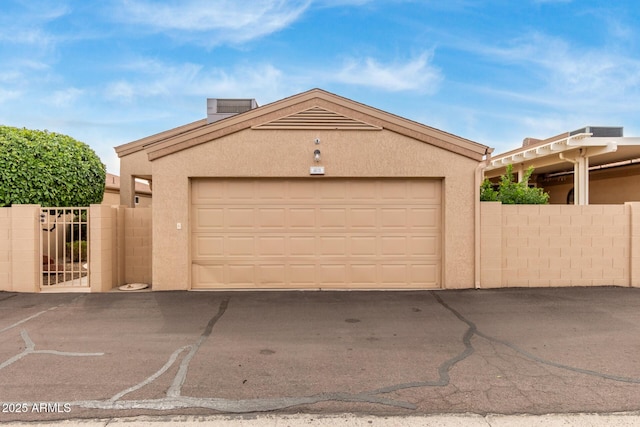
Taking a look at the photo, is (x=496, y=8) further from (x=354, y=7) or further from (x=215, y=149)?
(x=215, y=149)

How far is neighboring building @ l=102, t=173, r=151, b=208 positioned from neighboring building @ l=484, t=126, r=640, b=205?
17427mm

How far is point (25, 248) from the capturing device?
7.73 m

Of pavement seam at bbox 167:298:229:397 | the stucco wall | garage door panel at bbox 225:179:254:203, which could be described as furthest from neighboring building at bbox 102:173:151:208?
pavement seam at bbox 167:298:229:397

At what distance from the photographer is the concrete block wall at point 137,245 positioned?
859 centimetres

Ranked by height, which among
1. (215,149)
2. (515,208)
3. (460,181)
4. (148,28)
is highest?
(148,28)

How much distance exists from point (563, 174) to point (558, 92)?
421cm

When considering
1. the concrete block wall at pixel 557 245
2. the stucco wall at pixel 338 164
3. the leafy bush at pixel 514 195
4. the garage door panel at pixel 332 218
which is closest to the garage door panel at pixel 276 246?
the garage door panel at pixel 332 218

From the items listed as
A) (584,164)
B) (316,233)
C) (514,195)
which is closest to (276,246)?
(316,233)

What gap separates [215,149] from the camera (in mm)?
7965

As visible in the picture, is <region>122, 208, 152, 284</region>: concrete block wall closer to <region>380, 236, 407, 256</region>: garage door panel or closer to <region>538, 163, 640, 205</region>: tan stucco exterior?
<region>380, 236, 407, 256</region>: garage door panel

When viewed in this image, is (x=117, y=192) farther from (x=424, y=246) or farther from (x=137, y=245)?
(x=424, y=246)

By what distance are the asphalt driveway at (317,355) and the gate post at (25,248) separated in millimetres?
474

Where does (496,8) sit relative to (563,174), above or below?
above

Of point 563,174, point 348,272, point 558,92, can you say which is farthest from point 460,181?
point 563,174
